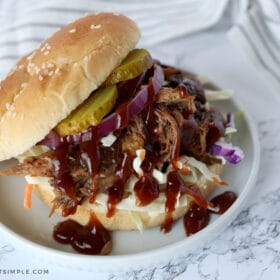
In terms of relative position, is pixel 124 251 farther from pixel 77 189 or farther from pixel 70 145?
pixel 70 145

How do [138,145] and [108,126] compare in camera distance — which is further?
[138,145]

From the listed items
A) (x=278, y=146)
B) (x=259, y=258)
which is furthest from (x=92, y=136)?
(x=278, y=146)

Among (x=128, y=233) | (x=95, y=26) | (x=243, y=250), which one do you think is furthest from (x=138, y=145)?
(x=243, y=250)

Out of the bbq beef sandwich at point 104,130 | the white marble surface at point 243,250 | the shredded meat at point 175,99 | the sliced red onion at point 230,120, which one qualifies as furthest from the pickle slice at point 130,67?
the white marble surface at point 243,250

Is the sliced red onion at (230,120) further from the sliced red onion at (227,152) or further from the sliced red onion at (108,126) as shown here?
the sliced red onion at (108,126)

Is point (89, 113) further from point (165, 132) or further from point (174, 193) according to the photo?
point (174, 193)

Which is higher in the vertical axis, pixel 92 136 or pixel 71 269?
pixel 92 136
